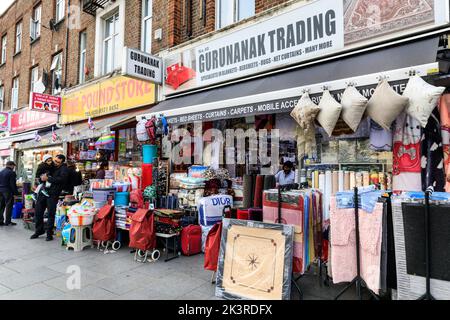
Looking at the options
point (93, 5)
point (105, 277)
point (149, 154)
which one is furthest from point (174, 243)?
point (93, 5)

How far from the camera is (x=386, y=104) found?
373cm

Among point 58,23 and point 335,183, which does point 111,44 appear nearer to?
point 58,23

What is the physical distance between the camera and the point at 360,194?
3.50 meters

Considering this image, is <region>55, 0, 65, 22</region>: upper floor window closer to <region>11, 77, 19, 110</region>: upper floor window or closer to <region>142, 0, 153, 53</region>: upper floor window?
<region>11, 77, 19, 110</region>: upper floor window

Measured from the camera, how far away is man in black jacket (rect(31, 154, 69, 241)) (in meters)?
6.91

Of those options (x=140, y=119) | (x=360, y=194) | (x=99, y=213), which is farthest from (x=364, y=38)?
(x=99, y=213)

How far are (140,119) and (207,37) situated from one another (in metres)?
2.60

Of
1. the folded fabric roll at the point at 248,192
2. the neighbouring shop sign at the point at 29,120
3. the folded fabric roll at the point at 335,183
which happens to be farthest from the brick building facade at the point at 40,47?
the folded fabric roll at the point at 335,183

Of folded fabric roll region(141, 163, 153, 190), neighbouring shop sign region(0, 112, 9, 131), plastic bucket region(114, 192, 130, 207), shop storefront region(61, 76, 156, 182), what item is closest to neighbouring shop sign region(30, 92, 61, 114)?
shop storefront region(61, 76, 156, 182)

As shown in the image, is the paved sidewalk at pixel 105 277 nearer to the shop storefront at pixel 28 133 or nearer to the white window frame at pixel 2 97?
the shop storefront at pixel 28 133

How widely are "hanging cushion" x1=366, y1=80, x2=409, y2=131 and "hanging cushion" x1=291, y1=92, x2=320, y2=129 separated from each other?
2.36 feet

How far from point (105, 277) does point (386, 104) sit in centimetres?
446

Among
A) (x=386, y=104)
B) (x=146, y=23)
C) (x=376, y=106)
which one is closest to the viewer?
(x=386, y=104)
